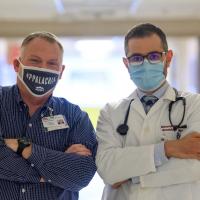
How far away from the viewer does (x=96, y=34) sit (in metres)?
4.64

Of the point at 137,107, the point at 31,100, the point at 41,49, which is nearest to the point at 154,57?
the point at 137,107

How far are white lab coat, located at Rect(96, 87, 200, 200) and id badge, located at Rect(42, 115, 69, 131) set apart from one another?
206 mm

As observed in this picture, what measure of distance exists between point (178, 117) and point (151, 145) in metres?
0.22

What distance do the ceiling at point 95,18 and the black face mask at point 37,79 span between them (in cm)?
212

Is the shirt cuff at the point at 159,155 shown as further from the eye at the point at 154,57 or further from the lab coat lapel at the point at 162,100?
the eye at the point at 154,57

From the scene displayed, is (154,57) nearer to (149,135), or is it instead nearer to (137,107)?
(137,107)

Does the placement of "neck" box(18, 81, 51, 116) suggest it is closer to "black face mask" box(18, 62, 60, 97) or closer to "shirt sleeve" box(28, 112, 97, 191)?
"black face mask" box(18, 62, 60, 97)

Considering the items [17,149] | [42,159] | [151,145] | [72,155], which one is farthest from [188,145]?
[17,149]

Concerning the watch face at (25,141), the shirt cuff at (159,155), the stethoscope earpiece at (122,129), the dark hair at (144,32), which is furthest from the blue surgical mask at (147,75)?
the watch face at (25,141)

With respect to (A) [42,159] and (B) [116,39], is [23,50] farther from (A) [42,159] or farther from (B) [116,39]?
(B) [116,39]

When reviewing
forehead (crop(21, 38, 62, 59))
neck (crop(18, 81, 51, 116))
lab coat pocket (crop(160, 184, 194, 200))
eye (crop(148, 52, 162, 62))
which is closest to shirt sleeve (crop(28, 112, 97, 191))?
neck (crop(18, 81, 51, 116))

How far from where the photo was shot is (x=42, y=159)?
6.78 ft

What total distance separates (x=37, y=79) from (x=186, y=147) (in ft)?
2.95

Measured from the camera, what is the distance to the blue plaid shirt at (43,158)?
81.7 inches
